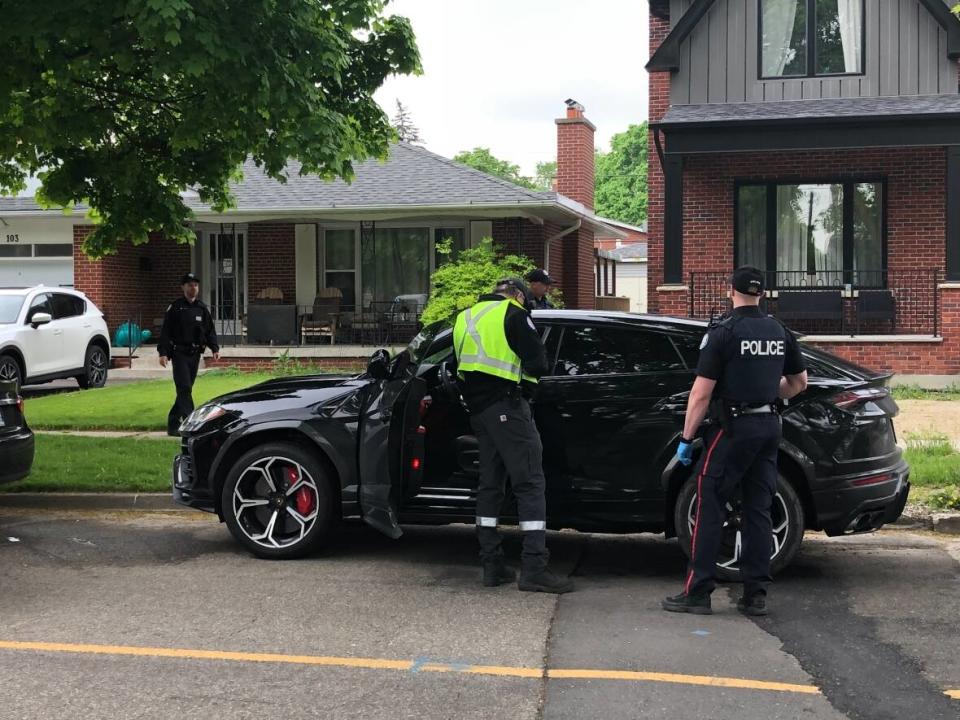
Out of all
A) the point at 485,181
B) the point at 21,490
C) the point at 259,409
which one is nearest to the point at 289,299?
the point at 485,181

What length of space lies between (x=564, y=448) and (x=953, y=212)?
457 inches

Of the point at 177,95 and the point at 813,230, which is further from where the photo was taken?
the point at 813,230

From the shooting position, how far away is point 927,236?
1748 cm

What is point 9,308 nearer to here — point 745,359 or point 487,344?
point 487,344

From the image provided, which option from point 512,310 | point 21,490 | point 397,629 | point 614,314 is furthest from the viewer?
point 21,490

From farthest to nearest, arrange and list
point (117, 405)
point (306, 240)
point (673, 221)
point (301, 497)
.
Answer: point (306, 240), point (673, 221), point (117, 405), point (301, 497)

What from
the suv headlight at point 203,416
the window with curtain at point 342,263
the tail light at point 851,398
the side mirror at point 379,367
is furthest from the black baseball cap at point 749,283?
the window with curtain at point 342,263

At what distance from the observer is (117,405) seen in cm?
1470

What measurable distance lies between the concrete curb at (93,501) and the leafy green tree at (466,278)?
863 cm

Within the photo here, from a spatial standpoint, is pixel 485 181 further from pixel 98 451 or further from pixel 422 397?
pixel 422 397

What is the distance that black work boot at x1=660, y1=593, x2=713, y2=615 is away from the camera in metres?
5.85

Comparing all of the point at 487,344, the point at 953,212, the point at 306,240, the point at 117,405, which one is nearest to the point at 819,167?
the point at 953,212

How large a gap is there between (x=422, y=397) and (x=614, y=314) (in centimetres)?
133

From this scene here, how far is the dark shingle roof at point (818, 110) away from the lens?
16297mm
